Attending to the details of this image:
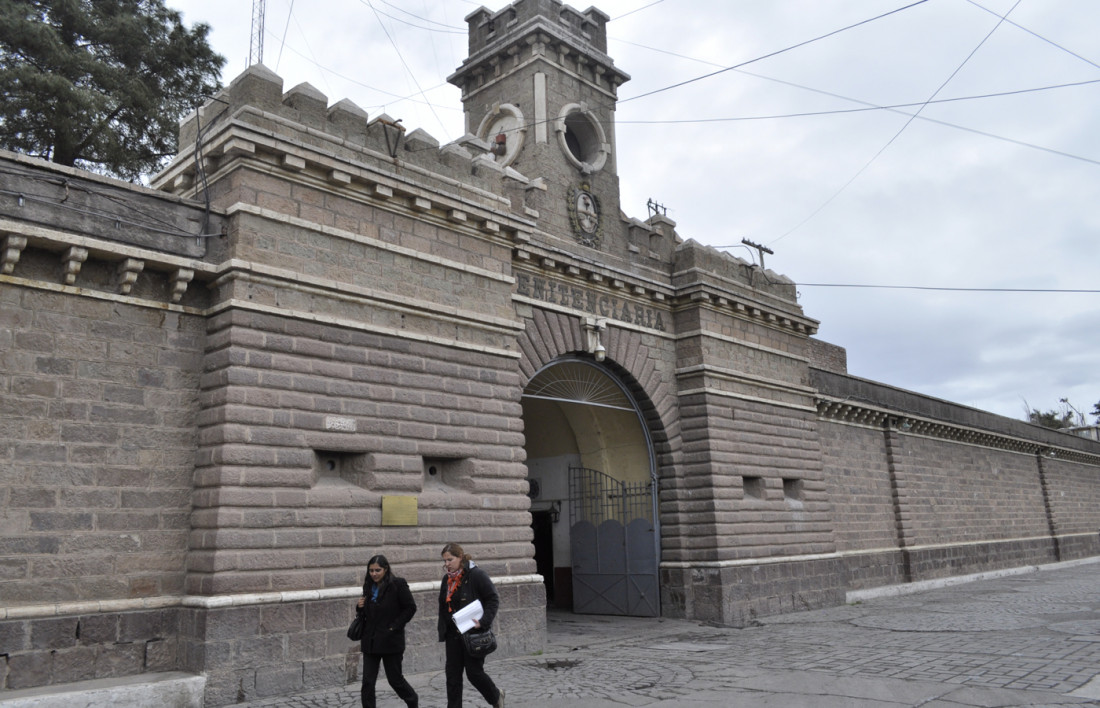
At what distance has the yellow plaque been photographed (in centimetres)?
1060

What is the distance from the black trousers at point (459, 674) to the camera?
24.2 feet

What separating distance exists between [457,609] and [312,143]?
20.9 feet

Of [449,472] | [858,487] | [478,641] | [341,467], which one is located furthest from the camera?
[858,487]

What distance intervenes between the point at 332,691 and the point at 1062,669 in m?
8.05

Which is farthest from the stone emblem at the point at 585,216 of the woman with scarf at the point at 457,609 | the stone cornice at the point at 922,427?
the woman with scarf at the point at 457,609

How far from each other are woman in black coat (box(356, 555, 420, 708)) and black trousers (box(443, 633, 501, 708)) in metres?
0.42

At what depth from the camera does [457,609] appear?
7547 mm

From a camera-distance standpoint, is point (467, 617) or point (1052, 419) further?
point (1052, 419)

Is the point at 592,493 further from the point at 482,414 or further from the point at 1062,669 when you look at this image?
the point at 1062,669

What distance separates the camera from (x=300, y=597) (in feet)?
31.2

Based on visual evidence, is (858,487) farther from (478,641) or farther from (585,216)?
(478,641)

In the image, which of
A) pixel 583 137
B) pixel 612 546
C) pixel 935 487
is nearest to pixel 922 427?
pixel 935 487

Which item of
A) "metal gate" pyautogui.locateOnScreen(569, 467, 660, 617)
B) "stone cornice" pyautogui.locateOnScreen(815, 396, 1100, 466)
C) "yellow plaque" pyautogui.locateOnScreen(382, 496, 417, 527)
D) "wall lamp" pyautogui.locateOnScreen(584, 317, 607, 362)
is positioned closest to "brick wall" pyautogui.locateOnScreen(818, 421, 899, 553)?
"stone cornice" pyautogui.locateOnScreen(815, 396, 1100, 466)

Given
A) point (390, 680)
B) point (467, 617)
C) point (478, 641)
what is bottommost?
point (390, 680)
